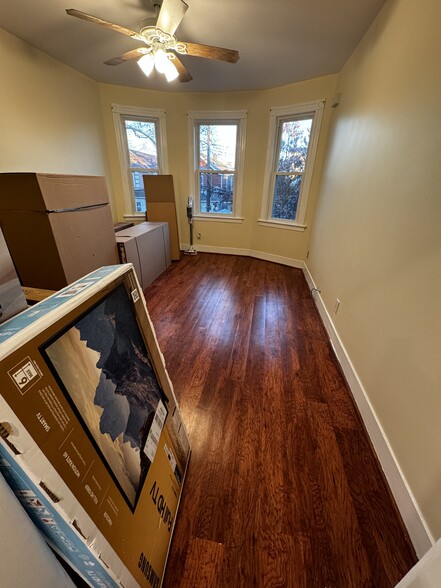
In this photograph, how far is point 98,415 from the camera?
0.59 meters

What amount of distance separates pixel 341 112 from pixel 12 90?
11.0 feet

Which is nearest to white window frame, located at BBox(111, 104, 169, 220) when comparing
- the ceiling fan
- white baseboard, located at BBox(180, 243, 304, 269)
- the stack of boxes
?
white baseboard, located at BBox(180, 243, 304, 269)

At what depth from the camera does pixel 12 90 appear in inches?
89.8

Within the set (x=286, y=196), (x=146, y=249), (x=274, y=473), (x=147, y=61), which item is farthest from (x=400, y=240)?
(x=286, y=196)

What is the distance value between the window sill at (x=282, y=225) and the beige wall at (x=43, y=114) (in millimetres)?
2773

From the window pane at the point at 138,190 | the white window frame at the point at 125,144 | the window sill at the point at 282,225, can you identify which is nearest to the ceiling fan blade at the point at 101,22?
the white window frame at the point at 125,144

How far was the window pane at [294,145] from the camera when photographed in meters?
3.34

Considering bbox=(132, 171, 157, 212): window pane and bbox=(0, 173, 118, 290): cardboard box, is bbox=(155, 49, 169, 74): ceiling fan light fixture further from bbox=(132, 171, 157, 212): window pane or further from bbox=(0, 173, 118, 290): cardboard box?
bbox=(132, 171, 157, 212): window pane

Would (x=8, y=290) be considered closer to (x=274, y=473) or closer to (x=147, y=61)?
(x=274, y=473)

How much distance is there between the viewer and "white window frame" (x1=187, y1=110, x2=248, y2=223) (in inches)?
142

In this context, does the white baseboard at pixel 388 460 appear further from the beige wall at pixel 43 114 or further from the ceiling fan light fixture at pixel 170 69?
the beige wall at pixel 43 114

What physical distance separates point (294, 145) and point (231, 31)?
5.61 ft

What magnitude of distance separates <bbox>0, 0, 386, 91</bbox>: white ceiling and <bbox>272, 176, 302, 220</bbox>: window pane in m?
1.21

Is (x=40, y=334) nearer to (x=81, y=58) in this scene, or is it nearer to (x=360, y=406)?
(x=360, y=406)
